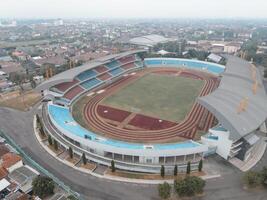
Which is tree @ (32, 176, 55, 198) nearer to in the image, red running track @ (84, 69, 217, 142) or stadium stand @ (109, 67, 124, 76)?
red running track @ (84, 69, 217, 142)

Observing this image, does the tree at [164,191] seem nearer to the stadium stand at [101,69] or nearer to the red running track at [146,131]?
the red running track at [146,131]

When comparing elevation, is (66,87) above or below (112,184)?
above

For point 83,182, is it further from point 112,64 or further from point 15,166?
point 112,64

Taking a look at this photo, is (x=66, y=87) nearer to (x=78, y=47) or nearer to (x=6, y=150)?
(x=6, y=150)

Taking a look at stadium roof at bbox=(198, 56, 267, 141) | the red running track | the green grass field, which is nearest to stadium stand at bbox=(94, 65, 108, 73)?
the green grass field

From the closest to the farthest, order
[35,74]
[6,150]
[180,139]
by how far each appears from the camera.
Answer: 1. [6,150]
2. [180,139]
3. [35,74]

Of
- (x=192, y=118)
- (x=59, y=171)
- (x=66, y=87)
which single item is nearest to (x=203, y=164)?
(x=192, y=118)

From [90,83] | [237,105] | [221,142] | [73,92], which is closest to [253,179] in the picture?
[221,142]
